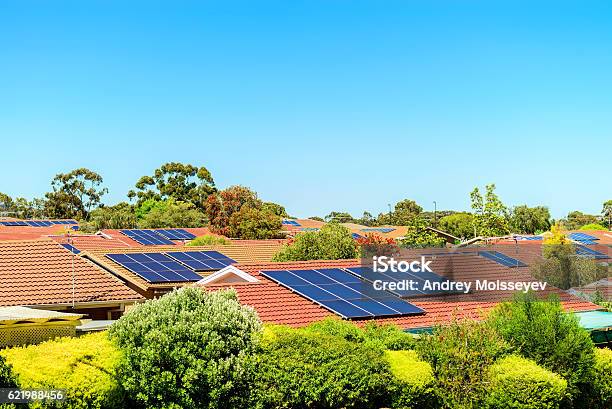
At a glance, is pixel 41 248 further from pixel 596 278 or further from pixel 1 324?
pixel 596 278

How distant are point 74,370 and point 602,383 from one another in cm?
1341

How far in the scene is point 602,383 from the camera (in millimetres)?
21062

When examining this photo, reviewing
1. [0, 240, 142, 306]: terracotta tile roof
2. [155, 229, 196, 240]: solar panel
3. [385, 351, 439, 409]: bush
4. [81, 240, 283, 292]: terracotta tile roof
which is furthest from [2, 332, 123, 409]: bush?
[155, 229, 196, 240]: solar panel

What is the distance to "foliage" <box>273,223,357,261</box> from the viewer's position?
138 ft

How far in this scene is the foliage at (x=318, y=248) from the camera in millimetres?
41938

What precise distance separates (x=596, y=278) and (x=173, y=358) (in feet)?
122

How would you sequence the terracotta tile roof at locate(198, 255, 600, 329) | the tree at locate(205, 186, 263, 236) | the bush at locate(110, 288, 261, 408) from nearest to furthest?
1. the bush at locate(110, 288, 261, 408)
2. the terracotta tile roof at locate(198, 255, 600, 329)
3. the tree at locate(205, 186, 263, 236)

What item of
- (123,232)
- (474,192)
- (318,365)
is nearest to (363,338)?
(318,365)

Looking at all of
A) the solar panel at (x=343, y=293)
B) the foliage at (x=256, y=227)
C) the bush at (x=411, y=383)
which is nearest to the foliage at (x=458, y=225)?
the foliage at (x=256, y=227)

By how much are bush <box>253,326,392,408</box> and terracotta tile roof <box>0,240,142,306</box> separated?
390 inches

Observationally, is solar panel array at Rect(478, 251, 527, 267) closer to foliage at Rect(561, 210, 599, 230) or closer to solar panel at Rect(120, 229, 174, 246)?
solar panel at Rect(120, 229, 174, 246)

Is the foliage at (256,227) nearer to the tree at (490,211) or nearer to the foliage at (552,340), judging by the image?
the tree at (490,211)

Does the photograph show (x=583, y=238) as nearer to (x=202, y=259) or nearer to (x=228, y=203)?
(x=228, y=203)

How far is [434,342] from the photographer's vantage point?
63.9 ft
